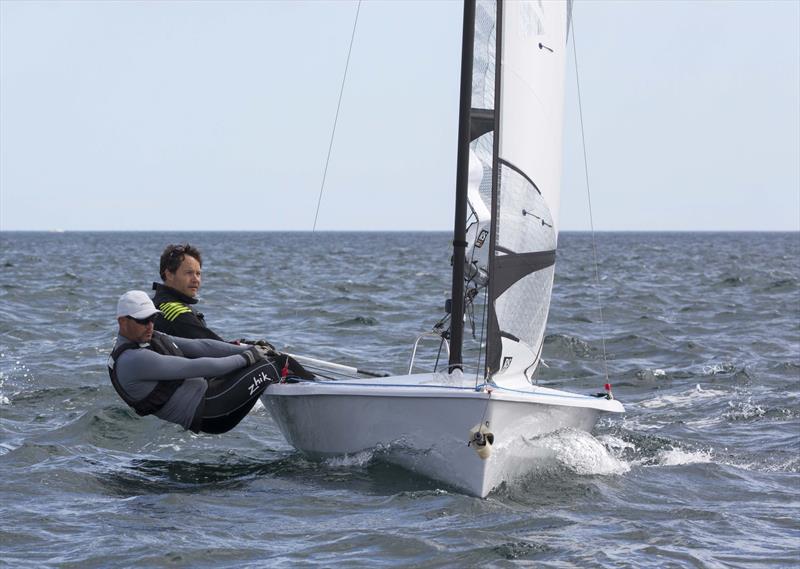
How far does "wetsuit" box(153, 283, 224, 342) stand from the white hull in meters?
0.65

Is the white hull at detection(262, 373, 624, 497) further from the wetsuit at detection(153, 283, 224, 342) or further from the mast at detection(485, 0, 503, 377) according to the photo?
the wetsuit at detection(153, 283, 224, 342)

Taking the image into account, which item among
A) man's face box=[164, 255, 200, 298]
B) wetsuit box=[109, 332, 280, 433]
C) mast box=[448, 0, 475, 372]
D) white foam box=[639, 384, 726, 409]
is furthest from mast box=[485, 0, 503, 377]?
white foam box=[639, 384, 726, 409]

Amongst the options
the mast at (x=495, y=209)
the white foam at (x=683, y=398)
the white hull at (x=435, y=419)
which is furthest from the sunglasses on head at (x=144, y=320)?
the white foam at (x=683, y=398)

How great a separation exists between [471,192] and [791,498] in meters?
2.79

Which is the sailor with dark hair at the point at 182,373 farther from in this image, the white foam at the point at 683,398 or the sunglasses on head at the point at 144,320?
the white foam at the point at 683,398

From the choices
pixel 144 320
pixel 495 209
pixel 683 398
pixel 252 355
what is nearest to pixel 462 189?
pixel 495 209

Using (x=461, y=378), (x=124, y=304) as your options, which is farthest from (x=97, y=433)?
(x=461, y=378)

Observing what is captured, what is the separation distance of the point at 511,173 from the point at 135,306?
2464 mm

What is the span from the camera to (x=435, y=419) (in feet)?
21.4

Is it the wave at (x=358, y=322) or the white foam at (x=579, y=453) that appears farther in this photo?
the wave at (x=358, y=322)

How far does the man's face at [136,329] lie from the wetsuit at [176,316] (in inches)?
19.1

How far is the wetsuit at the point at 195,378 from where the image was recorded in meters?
6.89

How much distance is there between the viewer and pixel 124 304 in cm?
677

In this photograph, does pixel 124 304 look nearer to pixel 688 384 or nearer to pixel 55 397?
pixel 55 397
